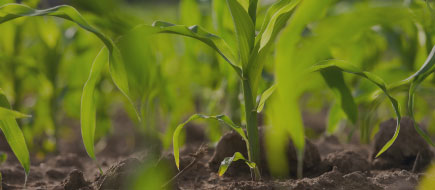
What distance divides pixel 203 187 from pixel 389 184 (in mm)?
433

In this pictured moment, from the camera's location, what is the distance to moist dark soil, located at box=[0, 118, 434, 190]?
1.08 m

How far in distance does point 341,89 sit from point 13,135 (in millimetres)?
840

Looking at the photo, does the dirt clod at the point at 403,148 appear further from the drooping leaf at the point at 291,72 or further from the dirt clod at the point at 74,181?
the dirt clod at the point at 74,181

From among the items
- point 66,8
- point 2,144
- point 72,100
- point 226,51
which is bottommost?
point 2,144

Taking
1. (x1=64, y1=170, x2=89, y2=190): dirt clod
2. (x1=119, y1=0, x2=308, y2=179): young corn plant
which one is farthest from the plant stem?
(x1=64, y1=170, x2=89, y2=190): dirt clod

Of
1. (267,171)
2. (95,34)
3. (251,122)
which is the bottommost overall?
(267,171)

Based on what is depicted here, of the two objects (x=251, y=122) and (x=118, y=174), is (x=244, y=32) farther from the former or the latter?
(x=118, y=174)

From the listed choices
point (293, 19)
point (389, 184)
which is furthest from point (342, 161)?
point (293, 19)

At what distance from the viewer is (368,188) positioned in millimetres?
1064

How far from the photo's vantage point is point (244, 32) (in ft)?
3.62

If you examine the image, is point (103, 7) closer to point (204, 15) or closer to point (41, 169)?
point (41, 169)

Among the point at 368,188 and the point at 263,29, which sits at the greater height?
the point at 263,29

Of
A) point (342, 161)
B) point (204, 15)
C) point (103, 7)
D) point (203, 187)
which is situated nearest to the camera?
point (103, 7)

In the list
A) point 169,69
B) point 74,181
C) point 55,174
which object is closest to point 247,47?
point 74,181
